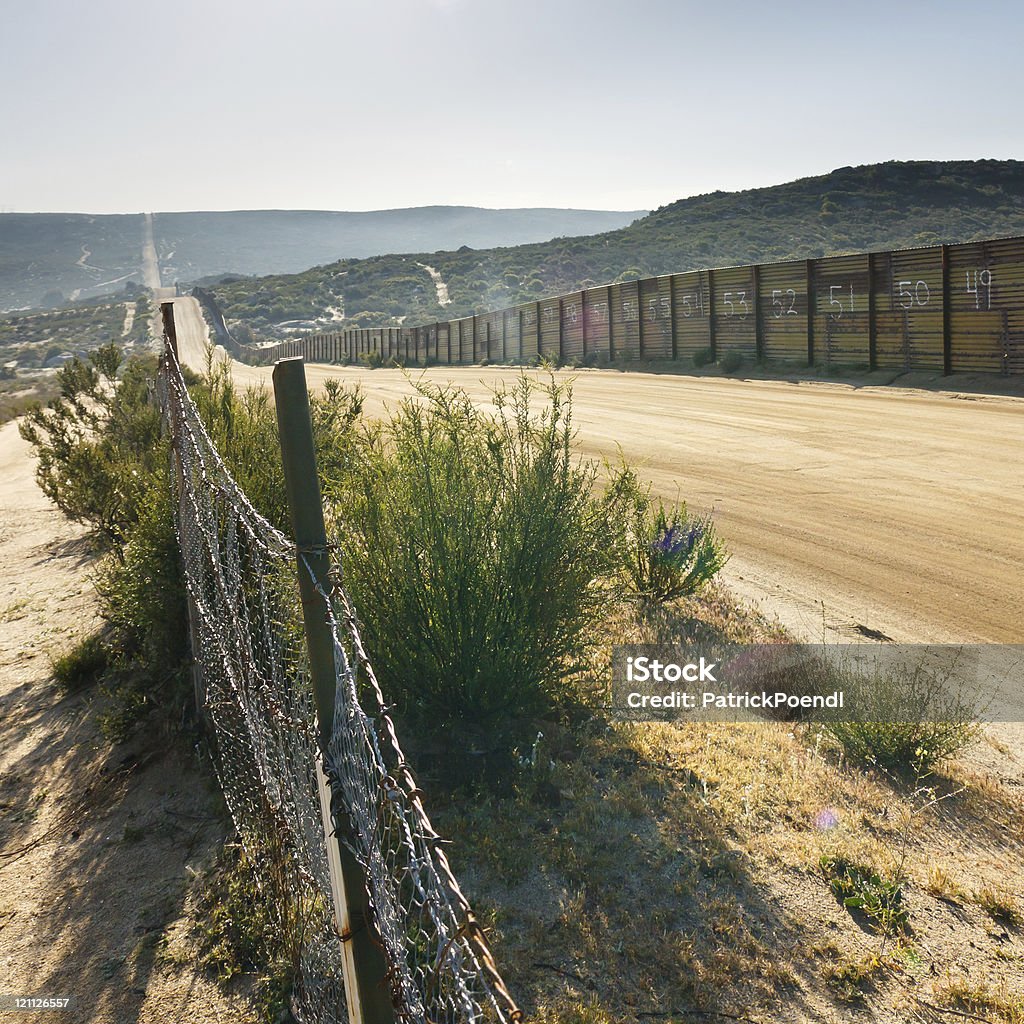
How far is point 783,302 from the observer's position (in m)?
23.1

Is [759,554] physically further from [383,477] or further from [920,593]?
[383,477]

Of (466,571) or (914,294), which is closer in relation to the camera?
(466,571)

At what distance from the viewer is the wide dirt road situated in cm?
658

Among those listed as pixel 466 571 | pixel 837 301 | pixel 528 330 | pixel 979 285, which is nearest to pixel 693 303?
pixel 837 301

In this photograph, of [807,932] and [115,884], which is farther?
[115,884]

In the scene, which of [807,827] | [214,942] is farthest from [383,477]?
[807,827]

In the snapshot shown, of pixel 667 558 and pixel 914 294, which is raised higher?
pixel 914 294

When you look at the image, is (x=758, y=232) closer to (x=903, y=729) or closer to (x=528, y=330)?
(x=528, y=330)

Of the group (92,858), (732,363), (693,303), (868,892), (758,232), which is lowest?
(92,858)

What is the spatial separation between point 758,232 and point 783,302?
45.7m

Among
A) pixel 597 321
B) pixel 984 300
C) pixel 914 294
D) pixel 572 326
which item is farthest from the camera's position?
pixel 572 326

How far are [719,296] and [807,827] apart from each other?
23.0 meters

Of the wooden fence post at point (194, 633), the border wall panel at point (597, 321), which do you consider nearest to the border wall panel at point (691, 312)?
the border wall panel at point (597, 321)

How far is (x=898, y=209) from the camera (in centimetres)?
6631
